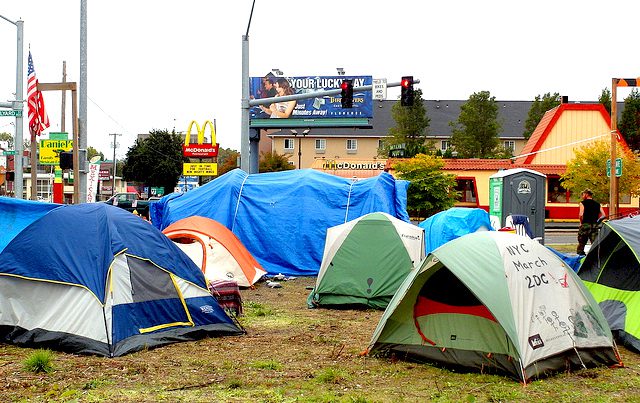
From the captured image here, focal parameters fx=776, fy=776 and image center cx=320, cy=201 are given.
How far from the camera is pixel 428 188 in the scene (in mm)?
39125

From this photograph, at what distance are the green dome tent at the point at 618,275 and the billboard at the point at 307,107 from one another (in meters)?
36.3

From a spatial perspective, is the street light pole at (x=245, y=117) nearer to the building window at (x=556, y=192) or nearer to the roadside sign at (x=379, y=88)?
the roadside sign at (x=379, y=88)

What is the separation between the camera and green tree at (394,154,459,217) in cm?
3922

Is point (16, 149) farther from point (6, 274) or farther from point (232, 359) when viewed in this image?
point (232, 359)

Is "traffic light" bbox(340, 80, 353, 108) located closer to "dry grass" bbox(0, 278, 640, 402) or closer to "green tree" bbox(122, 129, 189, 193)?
"dry grass" bbox(0, 278, 640, 402)

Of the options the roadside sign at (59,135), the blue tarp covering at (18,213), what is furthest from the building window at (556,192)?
the blue tarp covering at (18,213)

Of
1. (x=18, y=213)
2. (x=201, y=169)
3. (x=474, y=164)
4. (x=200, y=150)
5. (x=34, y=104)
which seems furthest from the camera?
(x=474, y=164)

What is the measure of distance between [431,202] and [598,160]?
8.27 m

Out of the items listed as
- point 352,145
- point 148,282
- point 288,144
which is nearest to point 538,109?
point 352,145

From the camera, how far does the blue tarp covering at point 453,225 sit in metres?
17.8

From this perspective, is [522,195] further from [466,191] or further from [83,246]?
[466,191]

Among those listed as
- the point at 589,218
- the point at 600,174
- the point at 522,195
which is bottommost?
the point at 589,218

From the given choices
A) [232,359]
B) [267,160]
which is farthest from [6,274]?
[267,160]

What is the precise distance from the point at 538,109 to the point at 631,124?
10.9 m
